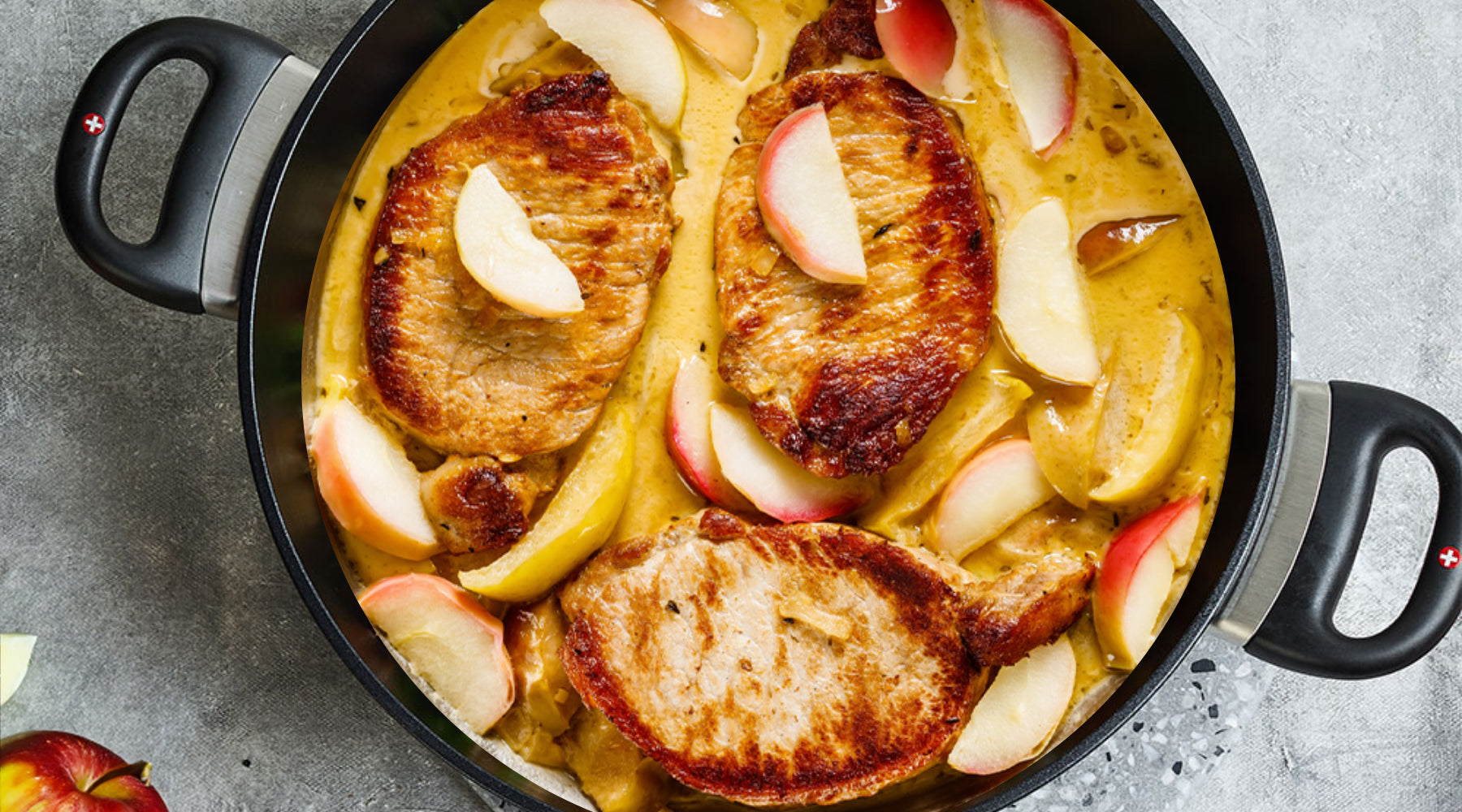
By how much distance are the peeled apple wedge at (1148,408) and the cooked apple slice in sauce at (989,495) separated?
121 millimetres

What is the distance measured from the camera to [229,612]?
246cm

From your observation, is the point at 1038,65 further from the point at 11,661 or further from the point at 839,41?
the point at 11,661

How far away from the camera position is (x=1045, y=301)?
86.2 inches

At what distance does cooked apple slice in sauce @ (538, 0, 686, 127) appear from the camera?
2.25 m

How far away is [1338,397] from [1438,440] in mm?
169

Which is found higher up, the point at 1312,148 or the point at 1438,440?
the point at 1312,148

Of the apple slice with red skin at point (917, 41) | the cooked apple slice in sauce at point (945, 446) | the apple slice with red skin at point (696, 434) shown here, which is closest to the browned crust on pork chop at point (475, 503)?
the apple slice with red skin at point (696, 434)

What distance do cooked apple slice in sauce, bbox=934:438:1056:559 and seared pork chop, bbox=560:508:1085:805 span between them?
90 millimetres

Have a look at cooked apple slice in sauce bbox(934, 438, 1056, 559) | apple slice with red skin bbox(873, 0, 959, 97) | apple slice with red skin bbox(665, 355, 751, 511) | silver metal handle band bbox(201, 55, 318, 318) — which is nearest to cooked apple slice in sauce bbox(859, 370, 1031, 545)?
cooked apple slice in sauce bbox(934, 438, 1056, 559)

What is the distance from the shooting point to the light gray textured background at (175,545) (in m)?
2.44

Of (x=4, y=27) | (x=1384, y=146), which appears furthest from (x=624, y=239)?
(x=1384, y=146)

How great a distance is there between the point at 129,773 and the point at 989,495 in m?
1.74

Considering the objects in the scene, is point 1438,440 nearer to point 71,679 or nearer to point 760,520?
point 760,520

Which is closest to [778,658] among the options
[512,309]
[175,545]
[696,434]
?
[696,434]
